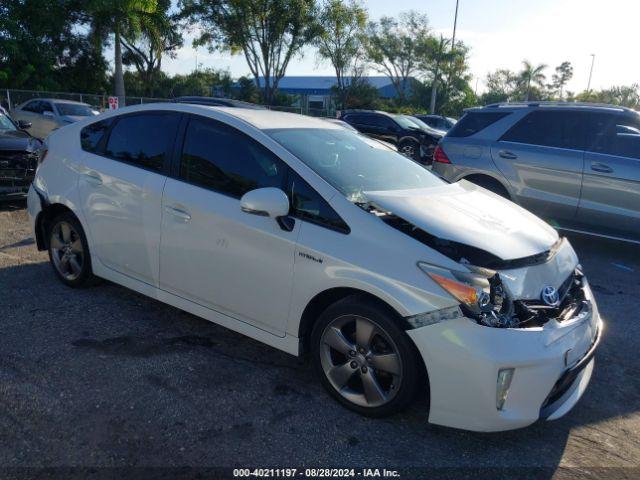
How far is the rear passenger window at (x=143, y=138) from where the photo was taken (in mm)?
3885

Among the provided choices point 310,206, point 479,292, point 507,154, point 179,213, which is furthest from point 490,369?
point 507,154

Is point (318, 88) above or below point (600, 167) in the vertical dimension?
above

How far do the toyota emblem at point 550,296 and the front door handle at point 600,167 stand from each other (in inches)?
162

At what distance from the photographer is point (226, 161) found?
355 centimetres

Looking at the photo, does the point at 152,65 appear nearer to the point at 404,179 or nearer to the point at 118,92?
the point at 118,92

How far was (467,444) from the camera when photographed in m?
2.86

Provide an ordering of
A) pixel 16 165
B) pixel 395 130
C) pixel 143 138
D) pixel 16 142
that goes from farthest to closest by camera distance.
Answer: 1. pixel 395 130
2. pixel 16 142
3. pixel 16 165
4. pixel 143 138

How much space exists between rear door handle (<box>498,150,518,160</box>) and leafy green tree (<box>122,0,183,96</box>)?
22.9 meters

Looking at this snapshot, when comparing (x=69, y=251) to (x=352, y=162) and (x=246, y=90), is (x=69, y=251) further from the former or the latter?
(x=246, y=90)

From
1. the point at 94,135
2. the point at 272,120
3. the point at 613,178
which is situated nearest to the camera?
the point at 272,120

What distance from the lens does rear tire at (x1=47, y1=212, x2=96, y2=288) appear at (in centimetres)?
441

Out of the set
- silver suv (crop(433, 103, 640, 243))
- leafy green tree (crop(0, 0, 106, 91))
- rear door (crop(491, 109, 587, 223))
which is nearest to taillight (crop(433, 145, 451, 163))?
silver suv (crop(433, 103, 640, 243))

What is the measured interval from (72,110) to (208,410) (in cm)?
1512

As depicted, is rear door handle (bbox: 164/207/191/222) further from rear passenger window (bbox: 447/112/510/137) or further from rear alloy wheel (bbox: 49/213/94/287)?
rear passenger window (bbox: 447/112/510/137)
